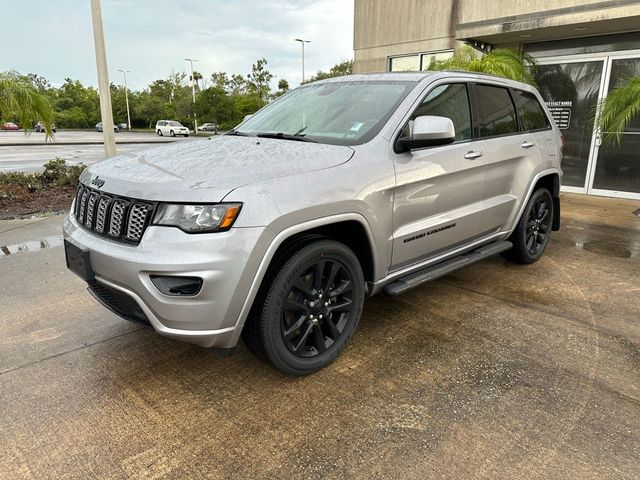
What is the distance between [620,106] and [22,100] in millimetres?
9355

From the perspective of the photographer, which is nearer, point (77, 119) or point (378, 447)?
point (378, 447)

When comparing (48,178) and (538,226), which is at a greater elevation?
(48,178)

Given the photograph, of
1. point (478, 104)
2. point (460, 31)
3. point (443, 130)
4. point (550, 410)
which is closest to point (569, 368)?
point (550, 410)

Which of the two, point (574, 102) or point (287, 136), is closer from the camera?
point (287, 136)

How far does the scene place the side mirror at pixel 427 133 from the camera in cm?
303

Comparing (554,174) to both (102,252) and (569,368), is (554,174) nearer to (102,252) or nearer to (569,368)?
(569,368)

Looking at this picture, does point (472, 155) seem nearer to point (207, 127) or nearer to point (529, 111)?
point (529, 111)

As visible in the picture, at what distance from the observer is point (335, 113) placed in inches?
137

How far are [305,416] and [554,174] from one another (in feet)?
12.5

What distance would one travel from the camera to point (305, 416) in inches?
100

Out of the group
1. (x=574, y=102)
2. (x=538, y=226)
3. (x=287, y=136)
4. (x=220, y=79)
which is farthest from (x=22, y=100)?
(x=220, y=79)

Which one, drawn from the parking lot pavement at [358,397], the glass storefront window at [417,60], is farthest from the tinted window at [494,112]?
the glass storefront window at [417,60]

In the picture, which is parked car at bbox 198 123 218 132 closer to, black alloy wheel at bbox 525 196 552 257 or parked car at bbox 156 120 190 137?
parked car at bbox 156 120 190 137

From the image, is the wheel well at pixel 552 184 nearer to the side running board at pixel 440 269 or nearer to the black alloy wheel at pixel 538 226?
the black alloy wheel at pixel 538 226
